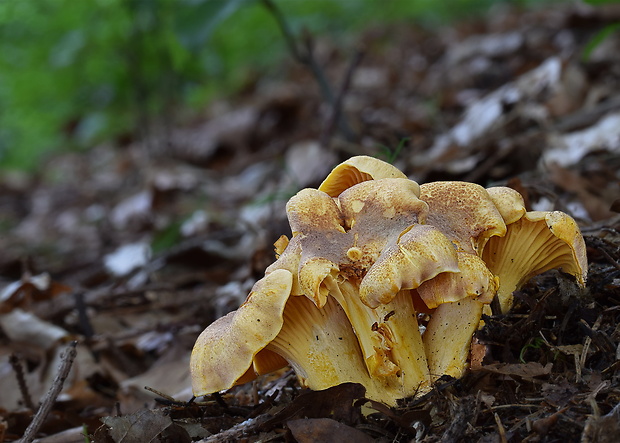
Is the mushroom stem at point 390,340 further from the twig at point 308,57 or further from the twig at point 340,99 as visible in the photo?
the twig at point 308,57

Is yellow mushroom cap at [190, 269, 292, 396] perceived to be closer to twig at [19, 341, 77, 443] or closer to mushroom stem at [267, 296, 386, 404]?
mushroom stem at [267, 296, 386, 404]

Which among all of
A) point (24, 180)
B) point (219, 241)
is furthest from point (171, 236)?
point (24, 180)

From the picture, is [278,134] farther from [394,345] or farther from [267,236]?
[394,345]

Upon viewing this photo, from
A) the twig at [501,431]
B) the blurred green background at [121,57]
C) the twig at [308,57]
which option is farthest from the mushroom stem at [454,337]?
the blurred green background at [121,57]

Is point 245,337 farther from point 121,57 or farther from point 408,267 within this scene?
point 121,57

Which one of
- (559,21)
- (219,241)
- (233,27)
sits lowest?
(559,21)

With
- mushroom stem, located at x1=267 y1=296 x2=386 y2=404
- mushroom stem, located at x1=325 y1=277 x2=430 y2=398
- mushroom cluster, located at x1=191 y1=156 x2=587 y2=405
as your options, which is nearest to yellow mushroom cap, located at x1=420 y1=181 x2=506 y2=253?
mushroom cluster, located at x1=191 y1=156 x2=587 y2=405
